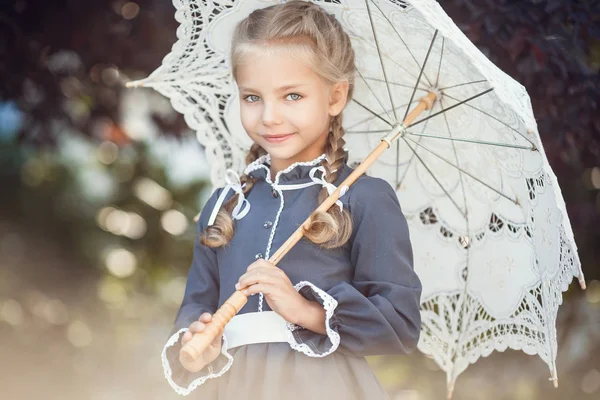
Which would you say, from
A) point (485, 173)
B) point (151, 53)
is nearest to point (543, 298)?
point (485, 173)

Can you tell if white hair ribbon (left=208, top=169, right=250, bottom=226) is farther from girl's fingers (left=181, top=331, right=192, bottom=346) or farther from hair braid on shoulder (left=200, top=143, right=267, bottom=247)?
girl's fingers (left=181, top=331, right=192, bottom=346)

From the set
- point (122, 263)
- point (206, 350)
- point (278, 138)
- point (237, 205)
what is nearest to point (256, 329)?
point (206, 350)

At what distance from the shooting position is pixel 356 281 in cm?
239

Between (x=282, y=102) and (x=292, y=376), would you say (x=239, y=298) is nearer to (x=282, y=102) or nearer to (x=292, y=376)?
(x=292, y=376)

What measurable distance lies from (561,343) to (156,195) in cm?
216

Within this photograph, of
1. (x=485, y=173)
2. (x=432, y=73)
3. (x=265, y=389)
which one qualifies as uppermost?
(x=432, y=73)

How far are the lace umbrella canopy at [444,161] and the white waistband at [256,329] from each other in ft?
2.46

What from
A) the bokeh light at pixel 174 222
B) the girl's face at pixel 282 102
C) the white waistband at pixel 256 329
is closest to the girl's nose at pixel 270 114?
the girl's face at pixel 282 102

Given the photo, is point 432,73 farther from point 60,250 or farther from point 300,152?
point 60,250

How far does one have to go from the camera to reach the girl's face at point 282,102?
7.98ft

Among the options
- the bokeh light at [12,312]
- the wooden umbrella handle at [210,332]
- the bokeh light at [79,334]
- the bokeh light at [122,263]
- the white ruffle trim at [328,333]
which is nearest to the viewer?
the wooden umbrella handle at [210,332]

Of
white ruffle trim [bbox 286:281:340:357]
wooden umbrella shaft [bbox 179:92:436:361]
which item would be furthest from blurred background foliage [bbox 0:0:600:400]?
white ruffle trim [bbox 286:281:340:357]

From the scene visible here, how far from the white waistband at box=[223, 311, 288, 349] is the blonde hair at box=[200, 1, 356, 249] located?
23 cm

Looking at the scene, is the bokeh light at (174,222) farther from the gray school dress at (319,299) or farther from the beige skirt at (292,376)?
the beige skirt at (292,376)
